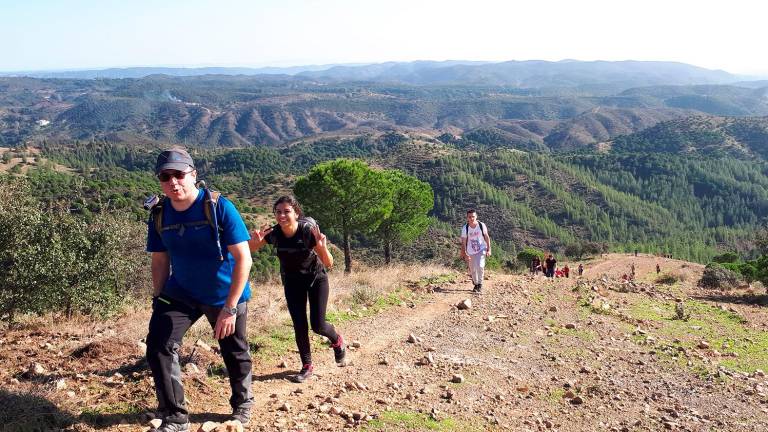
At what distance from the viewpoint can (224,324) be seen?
4016 millimetres

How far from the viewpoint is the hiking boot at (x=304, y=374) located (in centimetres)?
571

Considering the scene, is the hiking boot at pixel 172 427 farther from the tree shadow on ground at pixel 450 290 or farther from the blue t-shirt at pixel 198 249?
the tree shadow on ground at pixel 450 290

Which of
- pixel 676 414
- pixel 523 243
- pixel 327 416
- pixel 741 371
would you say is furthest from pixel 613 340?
pixel 523 243

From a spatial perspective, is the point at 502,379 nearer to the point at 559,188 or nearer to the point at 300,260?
the point at 300,260

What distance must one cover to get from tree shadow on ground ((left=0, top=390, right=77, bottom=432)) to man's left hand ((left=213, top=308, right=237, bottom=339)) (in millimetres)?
1563

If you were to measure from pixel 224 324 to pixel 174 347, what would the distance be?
45 cm

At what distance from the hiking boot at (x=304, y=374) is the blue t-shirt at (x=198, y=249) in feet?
6.37

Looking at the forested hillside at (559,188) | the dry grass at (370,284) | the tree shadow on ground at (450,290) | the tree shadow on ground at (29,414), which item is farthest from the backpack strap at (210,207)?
the forested hillside at (559,188)

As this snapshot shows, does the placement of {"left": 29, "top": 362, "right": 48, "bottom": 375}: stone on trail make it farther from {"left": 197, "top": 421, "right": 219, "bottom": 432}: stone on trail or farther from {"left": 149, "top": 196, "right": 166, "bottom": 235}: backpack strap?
{"left": 149, "top": 196, "right": 166, "bottom": 235}: backpack strap

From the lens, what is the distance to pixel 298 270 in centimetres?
540

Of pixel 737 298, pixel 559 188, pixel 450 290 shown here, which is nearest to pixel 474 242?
pixel 450 290

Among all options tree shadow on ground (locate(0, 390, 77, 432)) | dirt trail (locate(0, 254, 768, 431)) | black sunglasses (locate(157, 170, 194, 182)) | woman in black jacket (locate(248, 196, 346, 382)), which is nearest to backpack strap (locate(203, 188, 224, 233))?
black sunglasses (locate(157, 170, 194, 182))

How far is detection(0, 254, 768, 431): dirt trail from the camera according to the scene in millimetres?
5004

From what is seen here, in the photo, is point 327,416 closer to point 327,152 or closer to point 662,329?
point 662,329
